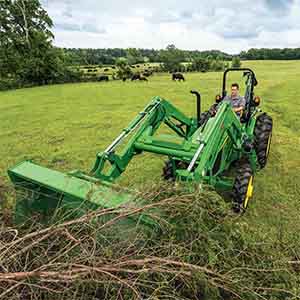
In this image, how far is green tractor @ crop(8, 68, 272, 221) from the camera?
2.74m

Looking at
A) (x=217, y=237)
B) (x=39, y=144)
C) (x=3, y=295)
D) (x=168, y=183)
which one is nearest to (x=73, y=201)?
(x=168, y=183)

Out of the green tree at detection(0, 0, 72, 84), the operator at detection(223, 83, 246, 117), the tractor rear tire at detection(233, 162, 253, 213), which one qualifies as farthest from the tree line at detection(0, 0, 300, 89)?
the tractor rear tire at detection(233, 162, 253, 213)

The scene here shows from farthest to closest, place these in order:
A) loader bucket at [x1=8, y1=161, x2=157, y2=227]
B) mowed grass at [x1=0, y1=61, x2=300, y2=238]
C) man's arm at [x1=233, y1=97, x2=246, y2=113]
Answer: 1. man's arm at [x1=233, y1=97, x2=246, y2=113]
2. mowed grass at [x1=0, y1=61, x2=300, y2=238]
3. loader bucket at [x1=8, y1=161, x2=157, y2=227]

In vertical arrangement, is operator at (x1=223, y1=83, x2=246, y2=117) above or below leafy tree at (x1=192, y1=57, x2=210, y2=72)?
above

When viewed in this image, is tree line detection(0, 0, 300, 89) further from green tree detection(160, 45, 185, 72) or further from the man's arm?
the man's arm

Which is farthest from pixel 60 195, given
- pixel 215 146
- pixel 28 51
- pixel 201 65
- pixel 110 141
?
pixel 201 65

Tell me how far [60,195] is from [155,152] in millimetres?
1328

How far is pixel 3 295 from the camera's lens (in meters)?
1.71

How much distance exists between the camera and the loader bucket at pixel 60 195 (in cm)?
251

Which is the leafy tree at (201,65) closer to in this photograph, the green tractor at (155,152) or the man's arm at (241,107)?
the man's arm at (241,107)

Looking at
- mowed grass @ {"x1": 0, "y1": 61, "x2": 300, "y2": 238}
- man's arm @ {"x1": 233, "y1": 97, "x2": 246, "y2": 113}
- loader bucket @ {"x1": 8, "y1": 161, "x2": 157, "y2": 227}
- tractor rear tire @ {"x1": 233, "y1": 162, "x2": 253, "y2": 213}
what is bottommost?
mowed grass @ {"x1": 0, "y1": 61, "x2": 300, "y2": 238}

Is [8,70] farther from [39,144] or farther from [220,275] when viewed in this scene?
[220,275]

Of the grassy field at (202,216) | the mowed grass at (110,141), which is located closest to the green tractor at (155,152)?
the grassy field at (202,216)

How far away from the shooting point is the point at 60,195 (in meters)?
2.80
